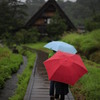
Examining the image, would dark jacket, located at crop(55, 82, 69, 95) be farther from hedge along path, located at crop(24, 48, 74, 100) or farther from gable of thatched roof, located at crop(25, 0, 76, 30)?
gable of thatched roof, located at crop(25, 0, 76, 30)

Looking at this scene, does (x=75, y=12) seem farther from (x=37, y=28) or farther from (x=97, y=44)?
(x=97, y=44)

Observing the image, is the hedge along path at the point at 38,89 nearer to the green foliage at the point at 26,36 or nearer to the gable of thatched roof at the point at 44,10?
the green foliage at the point at 26,36

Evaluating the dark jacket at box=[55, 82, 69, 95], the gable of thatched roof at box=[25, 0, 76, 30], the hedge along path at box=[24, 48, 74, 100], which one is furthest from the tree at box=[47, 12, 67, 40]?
the dark jacket at box=[55, 82, 69, 95]

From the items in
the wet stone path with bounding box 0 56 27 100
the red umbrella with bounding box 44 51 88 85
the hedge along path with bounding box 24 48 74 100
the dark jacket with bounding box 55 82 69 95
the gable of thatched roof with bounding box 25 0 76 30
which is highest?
the gable of thatched roof with bounding box 25 0 76 30

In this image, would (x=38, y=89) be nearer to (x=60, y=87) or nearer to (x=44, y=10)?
(x=60, y=87)

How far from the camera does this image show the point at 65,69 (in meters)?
5.38

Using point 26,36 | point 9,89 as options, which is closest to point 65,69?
point 9,89

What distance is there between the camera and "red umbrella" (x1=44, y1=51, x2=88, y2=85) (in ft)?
17.5

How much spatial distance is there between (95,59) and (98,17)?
23841 millimetres

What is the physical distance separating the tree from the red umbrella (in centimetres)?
2962

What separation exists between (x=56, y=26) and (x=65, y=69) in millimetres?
31164

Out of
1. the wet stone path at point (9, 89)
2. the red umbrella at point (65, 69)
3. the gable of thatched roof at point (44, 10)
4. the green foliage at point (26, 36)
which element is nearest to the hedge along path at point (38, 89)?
the wet stone path at point (9, 89)

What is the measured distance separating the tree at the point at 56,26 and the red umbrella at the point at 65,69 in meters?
29.6

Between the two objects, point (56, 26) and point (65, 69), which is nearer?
point (65, 69)
